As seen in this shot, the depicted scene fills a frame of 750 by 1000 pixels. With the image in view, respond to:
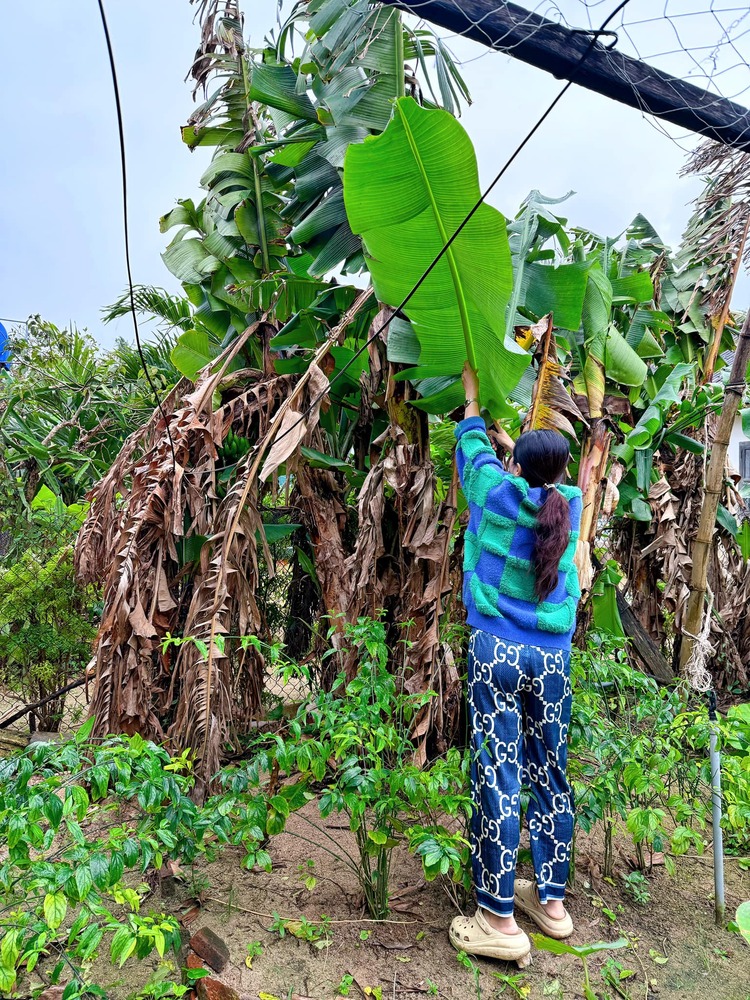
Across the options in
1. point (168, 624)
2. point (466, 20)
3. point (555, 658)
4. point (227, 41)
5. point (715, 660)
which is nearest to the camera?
point (466, 20)

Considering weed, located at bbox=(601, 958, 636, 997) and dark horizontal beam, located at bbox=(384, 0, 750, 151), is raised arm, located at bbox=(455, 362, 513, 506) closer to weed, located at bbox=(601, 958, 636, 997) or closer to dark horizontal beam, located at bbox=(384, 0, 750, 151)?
dark horizontal beam, located at bbox=(384, 0, 750, 151)

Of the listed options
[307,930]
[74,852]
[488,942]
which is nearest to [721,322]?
[488,942]

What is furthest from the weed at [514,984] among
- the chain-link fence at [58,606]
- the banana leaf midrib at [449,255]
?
the banana leaf midrib at [449,255]

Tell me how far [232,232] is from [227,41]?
105cm

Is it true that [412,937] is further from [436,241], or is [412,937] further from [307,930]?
[436,241]

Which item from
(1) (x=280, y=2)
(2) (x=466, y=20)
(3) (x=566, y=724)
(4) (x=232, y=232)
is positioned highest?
(1) (x=280, y=2)

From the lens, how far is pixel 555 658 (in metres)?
2.11

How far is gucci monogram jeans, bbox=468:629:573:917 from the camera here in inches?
80.4

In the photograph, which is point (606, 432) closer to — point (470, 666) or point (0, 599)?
point (470, 666)

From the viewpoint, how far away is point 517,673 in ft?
6.78

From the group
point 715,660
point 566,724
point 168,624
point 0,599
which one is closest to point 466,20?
point 566,724

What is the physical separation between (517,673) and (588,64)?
1945 mm

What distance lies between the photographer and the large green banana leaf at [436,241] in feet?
7.04

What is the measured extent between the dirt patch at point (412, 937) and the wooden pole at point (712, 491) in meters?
1.28
